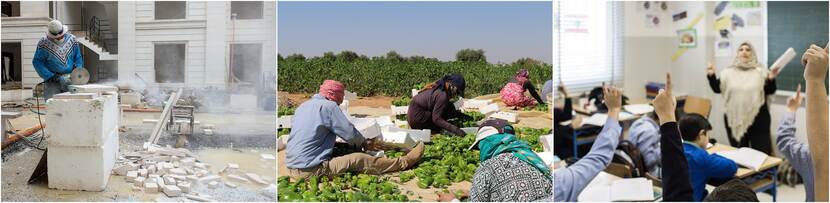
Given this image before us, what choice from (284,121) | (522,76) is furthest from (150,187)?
(522,76)

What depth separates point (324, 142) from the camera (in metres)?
3.94

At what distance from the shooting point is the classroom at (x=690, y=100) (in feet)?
14.5

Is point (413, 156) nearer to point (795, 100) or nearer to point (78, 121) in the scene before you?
point (78, 121)

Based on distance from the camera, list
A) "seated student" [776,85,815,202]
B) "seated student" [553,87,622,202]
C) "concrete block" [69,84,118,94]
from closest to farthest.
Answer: "concrete block" [69,84,118,94], "seated student" [553,87,622,202], "seated student" [776,85,815,202]

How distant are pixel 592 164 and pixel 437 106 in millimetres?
1165

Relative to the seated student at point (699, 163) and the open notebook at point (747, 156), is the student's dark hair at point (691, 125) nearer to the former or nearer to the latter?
the seated student at point (699, 163)

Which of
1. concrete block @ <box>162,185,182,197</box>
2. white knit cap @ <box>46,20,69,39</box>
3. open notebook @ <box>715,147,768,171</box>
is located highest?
white knit cap @ <box>46,20,69,39</box>

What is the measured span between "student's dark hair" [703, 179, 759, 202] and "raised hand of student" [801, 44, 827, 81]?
848 mm

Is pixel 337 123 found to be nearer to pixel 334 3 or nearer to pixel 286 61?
pixel 286 61

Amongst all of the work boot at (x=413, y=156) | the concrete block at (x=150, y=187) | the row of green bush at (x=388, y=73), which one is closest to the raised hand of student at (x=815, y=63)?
the row of green bush at (x=388, y=73)

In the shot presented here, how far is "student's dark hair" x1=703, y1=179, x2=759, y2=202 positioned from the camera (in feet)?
14.3

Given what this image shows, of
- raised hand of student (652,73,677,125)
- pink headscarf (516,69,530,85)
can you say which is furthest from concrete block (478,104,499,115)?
raised hand of student (652,73,677,125)

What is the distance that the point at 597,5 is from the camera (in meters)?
4.46

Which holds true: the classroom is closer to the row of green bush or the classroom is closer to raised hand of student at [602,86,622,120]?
raised hand of student at [602,86,622,120]
